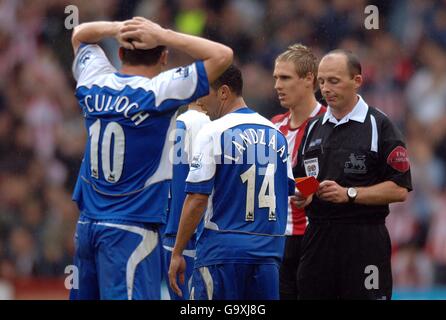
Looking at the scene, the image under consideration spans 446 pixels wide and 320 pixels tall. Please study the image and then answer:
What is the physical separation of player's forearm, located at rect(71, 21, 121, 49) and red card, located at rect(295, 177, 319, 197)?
1.53 meters

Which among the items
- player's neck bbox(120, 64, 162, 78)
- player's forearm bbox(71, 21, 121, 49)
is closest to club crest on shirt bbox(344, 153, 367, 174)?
player's neck bbox(120, 64, 162, 78)

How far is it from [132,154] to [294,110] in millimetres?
2156

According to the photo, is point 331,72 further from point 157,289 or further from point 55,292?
point 55,292

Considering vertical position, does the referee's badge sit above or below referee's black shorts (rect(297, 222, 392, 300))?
above

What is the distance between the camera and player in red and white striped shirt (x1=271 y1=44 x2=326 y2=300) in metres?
7.83

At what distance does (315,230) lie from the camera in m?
7.29

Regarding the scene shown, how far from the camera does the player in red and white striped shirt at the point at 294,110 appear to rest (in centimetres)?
783

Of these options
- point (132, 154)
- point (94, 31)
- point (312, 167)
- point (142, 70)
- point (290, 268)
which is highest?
point (94, 31)

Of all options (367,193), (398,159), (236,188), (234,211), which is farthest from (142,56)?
(398,159)

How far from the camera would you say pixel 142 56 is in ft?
20.7

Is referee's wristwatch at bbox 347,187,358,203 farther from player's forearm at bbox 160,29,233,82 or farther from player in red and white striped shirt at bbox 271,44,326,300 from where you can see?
player's forearm at bbox 160,29,233,82

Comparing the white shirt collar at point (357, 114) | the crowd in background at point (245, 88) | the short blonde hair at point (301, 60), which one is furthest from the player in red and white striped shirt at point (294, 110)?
the crowd in background at point (245, 88)

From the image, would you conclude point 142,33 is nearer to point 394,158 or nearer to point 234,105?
point 234,105

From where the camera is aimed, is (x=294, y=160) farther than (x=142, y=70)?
Yes
